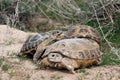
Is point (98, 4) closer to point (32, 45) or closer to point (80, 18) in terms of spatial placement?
point (80, 18)

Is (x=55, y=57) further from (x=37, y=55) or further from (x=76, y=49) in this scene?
(x=37, y=55)

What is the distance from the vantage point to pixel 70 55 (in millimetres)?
5781

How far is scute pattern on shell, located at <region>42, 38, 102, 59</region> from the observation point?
5816mm

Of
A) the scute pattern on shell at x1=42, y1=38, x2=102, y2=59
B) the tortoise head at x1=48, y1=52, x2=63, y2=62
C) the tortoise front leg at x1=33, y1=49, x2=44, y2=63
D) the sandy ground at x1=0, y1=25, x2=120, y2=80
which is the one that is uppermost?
the scute pattern on shell at x1=42, y1=38, x2=102, y2=59

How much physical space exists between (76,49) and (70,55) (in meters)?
0.15

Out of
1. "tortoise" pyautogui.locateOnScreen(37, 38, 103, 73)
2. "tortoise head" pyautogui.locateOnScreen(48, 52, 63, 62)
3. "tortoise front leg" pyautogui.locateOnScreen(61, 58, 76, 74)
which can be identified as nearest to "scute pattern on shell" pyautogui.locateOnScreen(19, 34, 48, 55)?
"tortoise" pyautogui.locateOnScreen(37, 38, 103, 73)

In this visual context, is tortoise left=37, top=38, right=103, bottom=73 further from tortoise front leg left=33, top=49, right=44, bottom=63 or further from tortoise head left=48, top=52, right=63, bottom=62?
tortoise front leg left=33, top=49, right=44, bottom=63

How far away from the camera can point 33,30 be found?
10.1m

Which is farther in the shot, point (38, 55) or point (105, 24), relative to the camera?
point (105, 24)

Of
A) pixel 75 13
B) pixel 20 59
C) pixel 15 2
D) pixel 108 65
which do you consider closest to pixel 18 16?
pixel 15 2

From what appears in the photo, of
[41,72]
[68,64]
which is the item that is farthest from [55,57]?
[41,72]

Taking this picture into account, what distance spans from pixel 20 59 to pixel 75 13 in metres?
2.91

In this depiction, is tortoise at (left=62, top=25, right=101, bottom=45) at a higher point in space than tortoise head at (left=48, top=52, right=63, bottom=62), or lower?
higher

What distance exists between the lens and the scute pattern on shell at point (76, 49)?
582 cm
